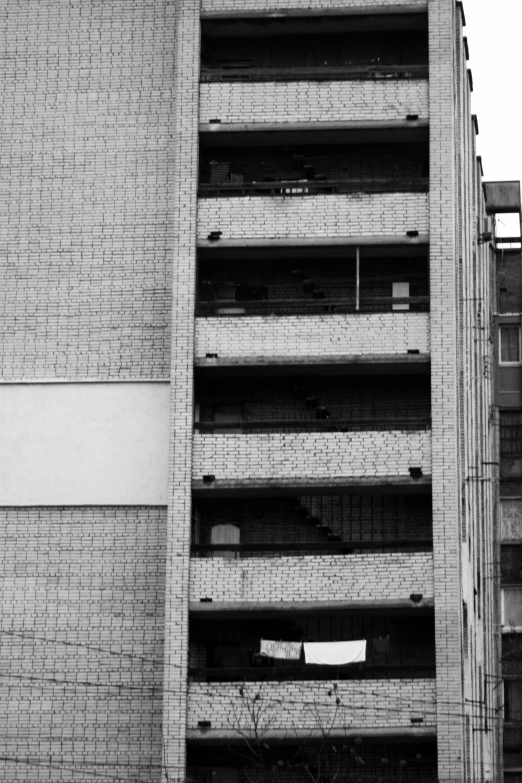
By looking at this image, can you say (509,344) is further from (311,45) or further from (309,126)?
(309,126)

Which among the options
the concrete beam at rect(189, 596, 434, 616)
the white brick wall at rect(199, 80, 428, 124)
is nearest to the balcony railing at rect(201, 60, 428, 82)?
the white brick wall at rect(199, 80, 428, 124)

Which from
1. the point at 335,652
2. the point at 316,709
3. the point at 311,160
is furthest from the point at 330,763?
the point at 311,160

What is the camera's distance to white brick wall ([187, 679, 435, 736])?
40875 millimetres

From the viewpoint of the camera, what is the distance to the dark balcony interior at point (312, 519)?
44125 mm

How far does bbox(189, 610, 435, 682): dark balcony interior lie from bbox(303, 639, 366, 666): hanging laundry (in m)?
0.69

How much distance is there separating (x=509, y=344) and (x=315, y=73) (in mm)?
20948

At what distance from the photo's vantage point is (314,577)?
42.0 m

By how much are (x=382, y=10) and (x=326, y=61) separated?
7.87 ft

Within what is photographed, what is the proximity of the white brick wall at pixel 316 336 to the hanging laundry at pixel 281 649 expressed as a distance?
7.22m

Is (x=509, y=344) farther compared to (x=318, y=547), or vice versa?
(x=509, y=344)

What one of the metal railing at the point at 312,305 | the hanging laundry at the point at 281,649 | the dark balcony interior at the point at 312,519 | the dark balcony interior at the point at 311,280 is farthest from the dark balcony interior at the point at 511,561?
the hanging laundry at the point at 281,649

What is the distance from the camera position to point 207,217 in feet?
147

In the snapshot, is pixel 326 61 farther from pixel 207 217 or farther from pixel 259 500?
pixel 259 500

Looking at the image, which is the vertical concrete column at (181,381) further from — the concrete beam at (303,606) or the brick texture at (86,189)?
the brick texture at (86,189)
